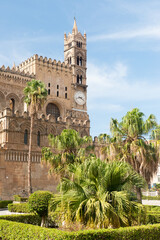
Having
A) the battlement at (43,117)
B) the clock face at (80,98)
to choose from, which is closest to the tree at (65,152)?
the battlement at (43,117)

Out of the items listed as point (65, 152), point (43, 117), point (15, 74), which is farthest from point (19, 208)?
point (15, 74)

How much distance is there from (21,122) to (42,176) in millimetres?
7290

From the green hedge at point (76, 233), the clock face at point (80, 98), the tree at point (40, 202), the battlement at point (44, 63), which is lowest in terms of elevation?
the green hedge at point (76, 233)

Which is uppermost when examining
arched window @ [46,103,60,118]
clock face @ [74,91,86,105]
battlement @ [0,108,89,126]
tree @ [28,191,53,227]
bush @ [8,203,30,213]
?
clock face @ [74,91,86,105]

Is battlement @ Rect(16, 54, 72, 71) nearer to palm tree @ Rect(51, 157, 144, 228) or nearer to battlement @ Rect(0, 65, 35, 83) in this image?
battlement @ Rect(0, 65, 35, 83)

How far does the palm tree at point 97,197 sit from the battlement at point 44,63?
41336 mm

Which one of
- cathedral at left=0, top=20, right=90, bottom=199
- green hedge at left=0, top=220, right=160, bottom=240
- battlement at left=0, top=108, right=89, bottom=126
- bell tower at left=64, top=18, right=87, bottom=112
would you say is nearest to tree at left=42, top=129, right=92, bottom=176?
cathedral at left=0, top=20, right=90, bottom=199

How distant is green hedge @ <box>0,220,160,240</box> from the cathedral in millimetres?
24591

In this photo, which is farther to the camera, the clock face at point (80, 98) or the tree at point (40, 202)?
the clock face at point (80, 98)

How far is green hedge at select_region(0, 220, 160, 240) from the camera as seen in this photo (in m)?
10.4

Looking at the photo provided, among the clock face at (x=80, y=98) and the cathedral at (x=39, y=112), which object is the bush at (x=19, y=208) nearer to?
the cathedral at (x=39, y=112)

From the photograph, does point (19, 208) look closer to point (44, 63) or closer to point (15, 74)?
point (15, 74)

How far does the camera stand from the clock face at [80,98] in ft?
185

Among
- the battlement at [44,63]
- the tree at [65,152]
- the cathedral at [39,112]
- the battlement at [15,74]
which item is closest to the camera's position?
the tree at [65,152]
